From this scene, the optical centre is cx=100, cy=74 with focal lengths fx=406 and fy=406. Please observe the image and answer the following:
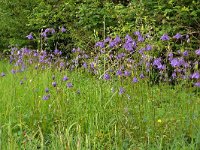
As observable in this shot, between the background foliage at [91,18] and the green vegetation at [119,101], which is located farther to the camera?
the background foliage at [91,18]

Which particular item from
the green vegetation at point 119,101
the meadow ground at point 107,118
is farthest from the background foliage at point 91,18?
the meadow ground at point 107,118

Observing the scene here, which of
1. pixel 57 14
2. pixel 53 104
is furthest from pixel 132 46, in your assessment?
pixel 57 14

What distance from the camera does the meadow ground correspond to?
9.12ft

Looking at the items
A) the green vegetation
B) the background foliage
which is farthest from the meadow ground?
the background foliage

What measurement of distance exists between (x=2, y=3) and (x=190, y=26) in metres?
5.31

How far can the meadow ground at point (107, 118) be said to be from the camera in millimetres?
2781

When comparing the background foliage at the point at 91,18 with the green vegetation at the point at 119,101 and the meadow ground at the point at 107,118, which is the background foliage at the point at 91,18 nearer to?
the green vegetation at the point at 119,101

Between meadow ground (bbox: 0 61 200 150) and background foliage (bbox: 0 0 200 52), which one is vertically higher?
background foliage (bbox: 0 0 200 52)

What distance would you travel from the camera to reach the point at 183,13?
563 centimetres

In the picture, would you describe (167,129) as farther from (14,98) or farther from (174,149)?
(14,98)

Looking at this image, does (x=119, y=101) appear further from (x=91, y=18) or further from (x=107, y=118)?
(x=91, y=18)

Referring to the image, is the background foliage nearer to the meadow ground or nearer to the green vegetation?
the green vegetation

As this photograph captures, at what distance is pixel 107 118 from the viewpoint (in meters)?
3.24

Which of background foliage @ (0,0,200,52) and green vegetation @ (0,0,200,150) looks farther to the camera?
background foliage @ (0,0,200,52)
